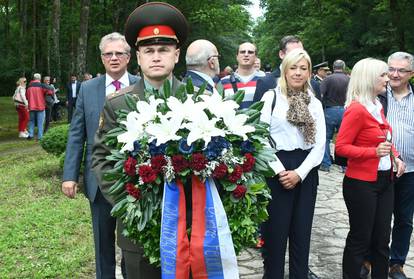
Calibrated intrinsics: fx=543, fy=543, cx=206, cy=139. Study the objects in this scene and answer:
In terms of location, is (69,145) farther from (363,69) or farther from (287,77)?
(363,69)

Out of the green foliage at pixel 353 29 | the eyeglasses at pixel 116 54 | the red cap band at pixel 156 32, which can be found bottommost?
the red cap band at pixel 156 32

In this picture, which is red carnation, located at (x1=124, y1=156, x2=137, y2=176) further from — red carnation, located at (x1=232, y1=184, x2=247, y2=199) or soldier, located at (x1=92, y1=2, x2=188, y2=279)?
red carnation, located at (x1=232, y1=184, x2=247, y2=199)

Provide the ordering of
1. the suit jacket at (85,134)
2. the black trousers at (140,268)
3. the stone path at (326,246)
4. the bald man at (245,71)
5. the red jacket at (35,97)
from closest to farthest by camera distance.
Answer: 1. the black trousers at (140,268)
2. the suit jacket at (85,134)
3. the stone path at (326,246)
4. the bald man at (245,71)
5. the red jacket at (35,97)

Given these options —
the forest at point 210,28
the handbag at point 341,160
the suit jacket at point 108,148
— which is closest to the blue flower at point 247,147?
the suit jacket at point 108,148

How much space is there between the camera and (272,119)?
4.21m

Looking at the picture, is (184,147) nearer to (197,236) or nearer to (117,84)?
(197,236)

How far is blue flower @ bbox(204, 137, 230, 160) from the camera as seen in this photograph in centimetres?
244

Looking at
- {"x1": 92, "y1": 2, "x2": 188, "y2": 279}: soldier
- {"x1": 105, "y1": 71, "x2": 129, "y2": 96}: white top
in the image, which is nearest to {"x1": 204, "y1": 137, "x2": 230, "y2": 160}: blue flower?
{"x1": 92, "y1": 2, "x2": 188, "y2": 279}: soldier

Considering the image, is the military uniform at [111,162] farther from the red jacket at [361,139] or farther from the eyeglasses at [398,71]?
the eyeglasses at [398,71]

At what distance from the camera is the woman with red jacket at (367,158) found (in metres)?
4.44

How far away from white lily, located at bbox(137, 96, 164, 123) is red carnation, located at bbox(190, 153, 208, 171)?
0.26 m

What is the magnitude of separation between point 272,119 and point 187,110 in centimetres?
187

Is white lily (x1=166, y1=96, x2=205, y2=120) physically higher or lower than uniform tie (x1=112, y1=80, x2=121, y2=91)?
lower

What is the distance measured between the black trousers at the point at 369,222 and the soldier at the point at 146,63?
216cm
